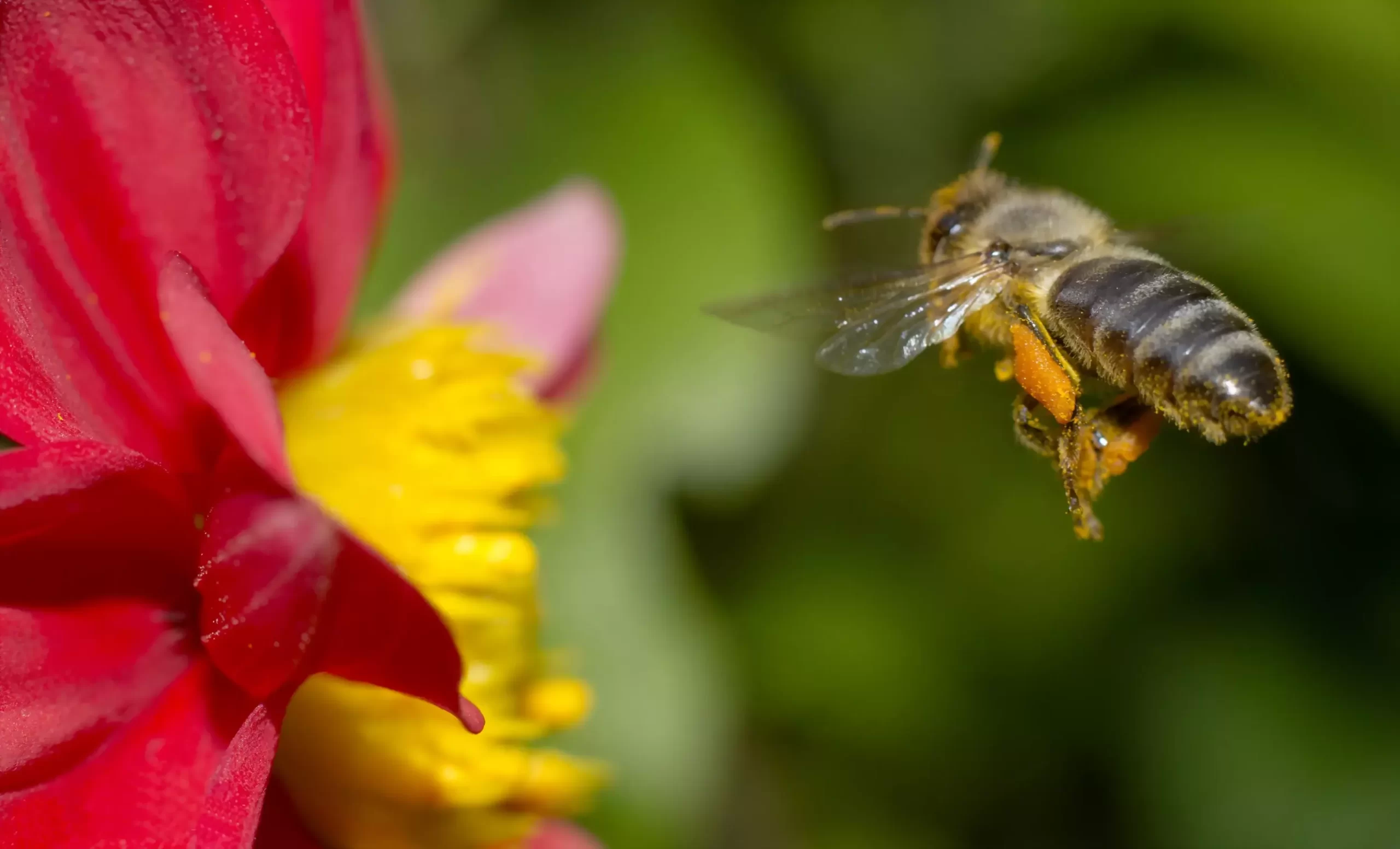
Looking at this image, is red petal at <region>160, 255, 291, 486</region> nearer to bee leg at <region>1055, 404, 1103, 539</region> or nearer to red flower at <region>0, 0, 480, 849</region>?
red flower at <region>0, 0, 480, 849</region>

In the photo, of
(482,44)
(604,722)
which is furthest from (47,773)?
(482,44)

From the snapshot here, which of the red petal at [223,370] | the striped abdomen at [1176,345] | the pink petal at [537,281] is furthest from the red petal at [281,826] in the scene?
the striped abdomen at [1176,345]

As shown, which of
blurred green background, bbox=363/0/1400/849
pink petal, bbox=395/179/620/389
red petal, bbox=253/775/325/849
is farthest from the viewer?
blurred green background, bbox=363/0/1400/849

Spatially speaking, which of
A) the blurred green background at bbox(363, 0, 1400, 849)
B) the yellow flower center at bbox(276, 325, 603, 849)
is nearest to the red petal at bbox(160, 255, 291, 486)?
the yellow flower center at bbox(276, 325, 603, 849)

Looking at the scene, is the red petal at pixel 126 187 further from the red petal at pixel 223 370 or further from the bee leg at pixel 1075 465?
the bee leg at pixel 1075 465

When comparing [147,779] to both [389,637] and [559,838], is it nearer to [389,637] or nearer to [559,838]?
[389,637]

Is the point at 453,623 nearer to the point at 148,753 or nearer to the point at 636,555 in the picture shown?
→ the point at 148,753
